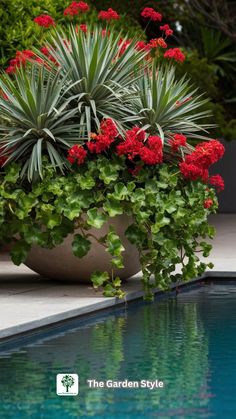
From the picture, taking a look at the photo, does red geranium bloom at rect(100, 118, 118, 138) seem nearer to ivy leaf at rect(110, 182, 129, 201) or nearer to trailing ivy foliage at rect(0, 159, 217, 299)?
trailing ivy foliage at rect(0, 159, 217, 299)

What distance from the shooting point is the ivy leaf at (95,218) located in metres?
11.1

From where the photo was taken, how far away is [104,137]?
11.2m

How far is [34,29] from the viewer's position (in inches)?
595

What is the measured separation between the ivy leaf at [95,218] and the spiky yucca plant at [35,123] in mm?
514

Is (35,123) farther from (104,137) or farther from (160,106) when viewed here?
(160,106)

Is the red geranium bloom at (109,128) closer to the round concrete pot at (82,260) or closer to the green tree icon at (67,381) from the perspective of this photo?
the round concrete pot at (82,260)

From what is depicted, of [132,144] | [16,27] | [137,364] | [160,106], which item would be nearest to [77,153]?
[132,144]

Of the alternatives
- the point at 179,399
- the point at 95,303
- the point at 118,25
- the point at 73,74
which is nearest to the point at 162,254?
the point at 95,303

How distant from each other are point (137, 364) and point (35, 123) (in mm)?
3503

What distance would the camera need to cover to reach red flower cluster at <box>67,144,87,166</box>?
11.2 meters

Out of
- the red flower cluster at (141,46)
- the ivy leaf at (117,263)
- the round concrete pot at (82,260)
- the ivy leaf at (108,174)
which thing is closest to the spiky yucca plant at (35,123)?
the ivy leaf at (108,174)

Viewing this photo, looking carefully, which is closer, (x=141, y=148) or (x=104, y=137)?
(x=104, y=137)

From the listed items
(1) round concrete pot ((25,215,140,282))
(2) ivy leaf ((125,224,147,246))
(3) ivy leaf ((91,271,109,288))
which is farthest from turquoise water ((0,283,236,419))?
(2) ivy leaf ((125,224,147,246))

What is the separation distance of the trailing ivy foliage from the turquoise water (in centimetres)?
50
